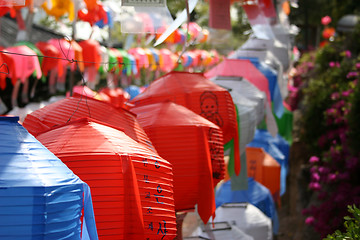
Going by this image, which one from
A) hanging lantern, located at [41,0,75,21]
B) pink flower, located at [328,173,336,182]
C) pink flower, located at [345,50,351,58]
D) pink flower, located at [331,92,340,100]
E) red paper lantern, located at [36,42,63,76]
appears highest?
hanging lantern, located at [41,0,75,21]

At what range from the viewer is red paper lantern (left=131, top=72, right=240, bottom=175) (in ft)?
16.7

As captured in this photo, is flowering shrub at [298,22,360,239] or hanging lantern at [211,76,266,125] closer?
hanging lantern at [211,76,266,125]

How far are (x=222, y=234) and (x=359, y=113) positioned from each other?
126 inches

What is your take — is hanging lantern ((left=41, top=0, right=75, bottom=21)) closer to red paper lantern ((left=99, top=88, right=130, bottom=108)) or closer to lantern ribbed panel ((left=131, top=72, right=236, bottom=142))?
red paper lantern ((left=99, top=88, right=130, bottom=108))

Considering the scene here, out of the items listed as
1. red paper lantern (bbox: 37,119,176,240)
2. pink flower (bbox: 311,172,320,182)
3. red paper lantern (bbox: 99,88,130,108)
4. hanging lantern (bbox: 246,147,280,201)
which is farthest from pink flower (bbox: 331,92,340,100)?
red paper lantern (bbox: 37,119,176,240)

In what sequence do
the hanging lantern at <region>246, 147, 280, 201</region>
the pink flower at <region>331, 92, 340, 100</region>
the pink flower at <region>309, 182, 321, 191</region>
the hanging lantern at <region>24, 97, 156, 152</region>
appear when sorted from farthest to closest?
1. the pink flower at <region>331, 92, 340, 100</region>
2. the pink flower at <region>309, 182, 321, 191</region>
3. the hanging lantern at <region>246, 147, 280, 201</region>
4. the hanging lantern at <region>24, 97, 156, 152</region>

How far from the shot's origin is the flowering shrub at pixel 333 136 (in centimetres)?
882

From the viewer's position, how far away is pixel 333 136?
1090 cm

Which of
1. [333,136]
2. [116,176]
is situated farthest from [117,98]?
[333,136]

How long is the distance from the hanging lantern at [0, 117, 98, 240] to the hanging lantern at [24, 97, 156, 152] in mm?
1275

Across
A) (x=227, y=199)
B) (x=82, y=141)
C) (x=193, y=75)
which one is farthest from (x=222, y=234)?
(x=82, y=141)

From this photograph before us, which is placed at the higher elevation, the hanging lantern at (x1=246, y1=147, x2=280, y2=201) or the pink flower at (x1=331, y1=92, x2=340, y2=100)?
the pink flower at (x1=331, y1=92, x2=340, y2=100)

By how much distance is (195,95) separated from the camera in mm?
5129

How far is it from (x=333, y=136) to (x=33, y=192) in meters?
9.22
